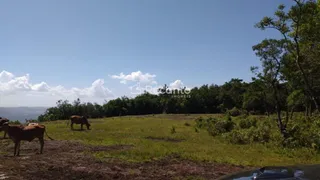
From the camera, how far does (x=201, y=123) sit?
3491 centimetres

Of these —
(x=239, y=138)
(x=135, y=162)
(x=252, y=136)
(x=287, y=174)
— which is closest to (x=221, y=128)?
(x=239, y=138)

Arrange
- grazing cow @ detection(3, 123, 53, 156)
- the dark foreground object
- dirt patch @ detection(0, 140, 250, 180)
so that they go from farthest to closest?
1. grazing cow @ detection(3, 123, 53, 156)
2. dirt patch @ detection(0, 140, 250, 180)
3. the dark foreground object

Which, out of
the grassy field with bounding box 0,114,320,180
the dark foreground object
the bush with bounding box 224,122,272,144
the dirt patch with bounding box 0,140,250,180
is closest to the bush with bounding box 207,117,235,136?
the bush with bounding box 224,122,272,144

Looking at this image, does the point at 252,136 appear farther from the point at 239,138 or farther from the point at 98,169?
the point at 98,169

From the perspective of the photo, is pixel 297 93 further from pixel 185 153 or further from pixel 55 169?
pixel 55 169

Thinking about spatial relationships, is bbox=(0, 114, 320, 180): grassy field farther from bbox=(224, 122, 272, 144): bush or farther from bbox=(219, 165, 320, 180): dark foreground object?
bbox=(219, 165, 320, 180): dark foreground object

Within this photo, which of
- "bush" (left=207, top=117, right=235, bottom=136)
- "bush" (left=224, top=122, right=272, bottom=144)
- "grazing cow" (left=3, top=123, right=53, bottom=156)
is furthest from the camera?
"bush" (left=207, top=117, right=235, bottom=136)

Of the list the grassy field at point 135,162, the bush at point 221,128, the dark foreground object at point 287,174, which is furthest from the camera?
the bush at point 221,128

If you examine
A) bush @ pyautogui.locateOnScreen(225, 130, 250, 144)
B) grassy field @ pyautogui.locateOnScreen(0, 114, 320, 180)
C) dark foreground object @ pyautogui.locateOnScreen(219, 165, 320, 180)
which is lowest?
grassy field @ pyautogui.locateOnScreen(0, 114, 320, 180)

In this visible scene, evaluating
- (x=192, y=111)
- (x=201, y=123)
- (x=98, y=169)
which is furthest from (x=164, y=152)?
(x=192, y=111)

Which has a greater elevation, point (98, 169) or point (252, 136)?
point (252, 136)

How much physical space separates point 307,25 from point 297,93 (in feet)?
30.5

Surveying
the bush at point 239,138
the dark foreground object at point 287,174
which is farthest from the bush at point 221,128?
the dark foreground object at point 287,174

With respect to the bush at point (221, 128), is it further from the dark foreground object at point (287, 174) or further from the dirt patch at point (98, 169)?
the dark foreground object at point (287, 174)
